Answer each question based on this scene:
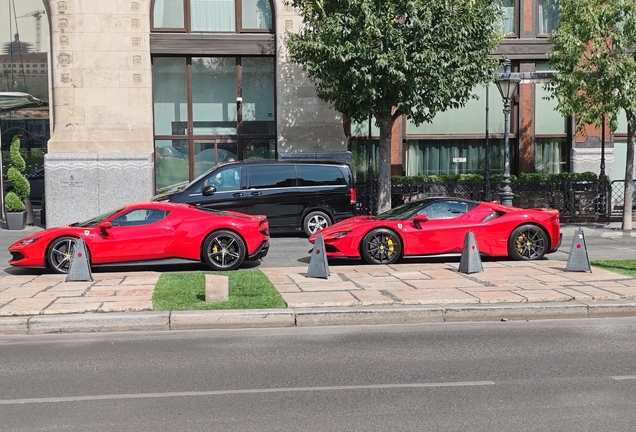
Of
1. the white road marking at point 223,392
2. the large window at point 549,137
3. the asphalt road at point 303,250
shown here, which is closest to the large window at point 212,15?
the asphalt road at point 303,250

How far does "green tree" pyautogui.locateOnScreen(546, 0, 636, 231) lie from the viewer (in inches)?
746

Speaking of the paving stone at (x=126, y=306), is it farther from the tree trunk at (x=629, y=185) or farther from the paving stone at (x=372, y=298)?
the tree trunk at (x=629, y=185)

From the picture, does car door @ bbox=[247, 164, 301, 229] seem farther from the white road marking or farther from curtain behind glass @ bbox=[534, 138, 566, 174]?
the white road marking

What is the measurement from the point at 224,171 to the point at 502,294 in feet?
30.7

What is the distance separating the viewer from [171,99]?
22906 millimetres

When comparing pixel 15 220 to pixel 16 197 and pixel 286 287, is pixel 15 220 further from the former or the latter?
pixel 286 287

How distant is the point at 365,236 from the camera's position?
46.7 feet

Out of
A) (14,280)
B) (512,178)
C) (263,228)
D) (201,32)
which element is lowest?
(14,280)

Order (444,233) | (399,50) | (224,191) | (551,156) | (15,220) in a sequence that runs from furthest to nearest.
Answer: (551,156) < (15,220) < (224,191) < (399,50) < (444,233)

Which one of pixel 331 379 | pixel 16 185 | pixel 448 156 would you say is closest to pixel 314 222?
pixel 448 156

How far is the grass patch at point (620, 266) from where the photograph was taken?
506 inches

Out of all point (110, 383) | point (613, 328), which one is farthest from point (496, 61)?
point (110, 383)

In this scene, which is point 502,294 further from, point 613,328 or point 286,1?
point 286,1

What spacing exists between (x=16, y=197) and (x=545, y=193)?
14.8m
